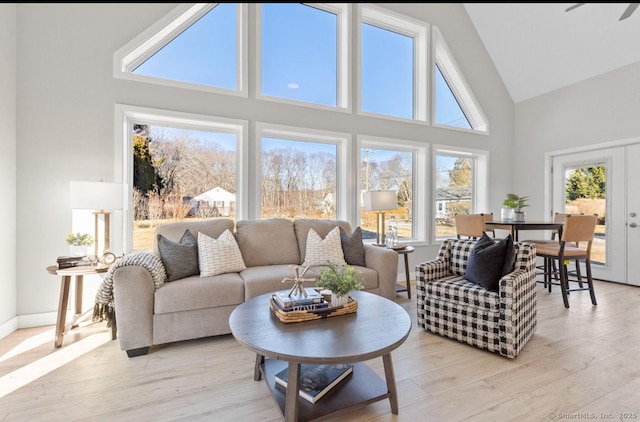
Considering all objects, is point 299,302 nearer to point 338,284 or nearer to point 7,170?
point 338,284

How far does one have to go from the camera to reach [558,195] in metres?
5.31

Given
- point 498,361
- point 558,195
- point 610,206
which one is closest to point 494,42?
point 558,195

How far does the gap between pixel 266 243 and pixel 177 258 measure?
0.91 m

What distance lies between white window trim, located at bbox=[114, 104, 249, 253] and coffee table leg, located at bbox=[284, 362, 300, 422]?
253 centimetres

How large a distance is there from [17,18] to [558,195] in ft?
23.1

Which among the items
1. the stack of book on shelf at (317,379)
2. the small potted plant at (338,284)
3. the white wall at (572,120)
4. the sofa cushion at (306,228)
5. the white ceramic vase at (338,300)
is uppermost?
the white wall at (572,120)

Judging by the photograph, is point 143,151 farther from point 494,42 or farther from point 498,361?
point 494,42

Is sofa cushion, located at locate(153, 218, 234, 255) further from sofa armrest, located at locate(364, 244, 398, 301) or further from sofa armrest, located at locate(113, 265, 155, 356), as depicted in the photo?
sofa armrest, located at locate(364, 244, 398, 301)

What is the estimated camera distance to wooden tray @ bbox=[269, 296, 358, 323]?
1.94 meters

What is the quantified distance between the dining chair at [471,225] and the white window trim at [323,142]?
1463mm

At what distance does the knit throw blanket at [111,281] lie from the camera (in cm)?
252

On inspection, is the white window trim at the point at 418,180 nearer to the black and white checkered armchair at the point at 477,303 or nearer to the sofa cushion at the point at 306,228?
the sofa cushion at the point at 306,228

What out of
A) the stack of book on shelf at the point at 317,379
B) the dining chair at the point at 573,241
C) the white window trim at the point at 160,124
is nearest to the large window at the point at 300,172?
the white window trim at the point at 160,124

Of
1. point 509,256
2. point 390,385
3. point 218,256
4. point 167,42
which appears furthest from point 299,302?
point 167,42
